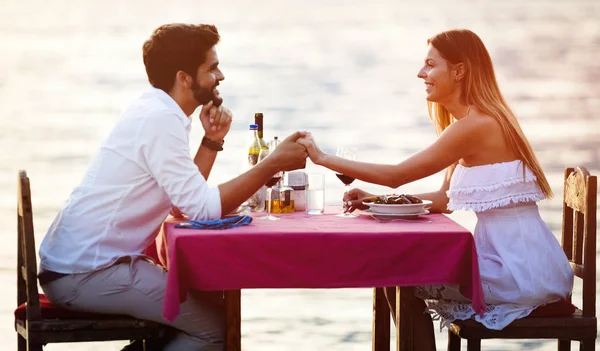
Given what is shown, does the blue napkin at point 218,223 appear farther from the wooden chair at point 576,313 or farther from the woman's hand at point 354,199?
the wooden chair at point 576,313

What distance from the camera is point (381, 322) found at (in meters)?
3.28

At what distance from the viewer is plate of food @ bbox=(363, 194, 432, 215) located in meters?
2.75

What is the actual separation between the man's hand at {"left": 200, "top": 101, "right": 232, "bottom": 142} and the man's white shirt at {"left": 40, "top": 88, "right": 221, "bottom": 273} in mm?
288

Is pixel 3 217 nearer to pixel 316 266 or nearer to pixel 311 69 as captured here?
pixel 311 69

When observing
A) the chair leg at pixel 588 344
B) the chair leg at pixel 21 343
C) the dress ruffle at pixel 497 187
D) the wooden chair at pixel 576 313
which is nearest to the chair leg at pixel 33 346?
the chair leg at pixel 21 343

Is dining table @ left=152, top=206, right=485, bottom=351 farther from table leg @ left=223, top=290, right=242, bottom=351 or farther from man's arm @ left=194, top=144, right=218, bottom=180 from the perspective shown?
man's arm @ left=194, top=144, right=218, bottom=180

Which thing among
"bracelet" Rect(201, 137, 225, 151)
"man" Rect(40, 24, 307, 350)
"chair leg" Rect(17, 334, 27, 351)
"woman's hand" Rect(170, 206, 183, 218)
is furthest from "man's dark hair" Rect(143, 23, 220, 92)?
"chair leg" Rect(17, 334, 27, 351)

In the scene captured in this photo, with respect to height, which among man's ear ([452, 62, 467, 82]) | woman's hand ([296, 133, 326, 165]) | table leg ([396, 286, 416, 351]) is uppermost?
man's ear ([452, 62, 467, 82])

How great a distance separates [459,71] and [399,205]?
55cm

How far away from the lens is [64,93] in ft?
25.9

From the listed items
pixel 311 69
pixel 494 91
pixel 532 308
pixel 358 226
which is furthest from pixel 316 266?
pixel 311 69

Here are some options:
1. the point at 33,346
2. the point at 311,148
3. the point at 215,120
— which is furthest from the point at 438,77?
the point at 33,346

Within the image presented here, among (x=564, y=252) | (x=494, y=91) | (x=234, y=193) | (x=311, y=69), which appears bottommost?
(x=564, y=252)

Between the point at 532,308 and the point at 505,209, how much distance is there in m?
0.33
